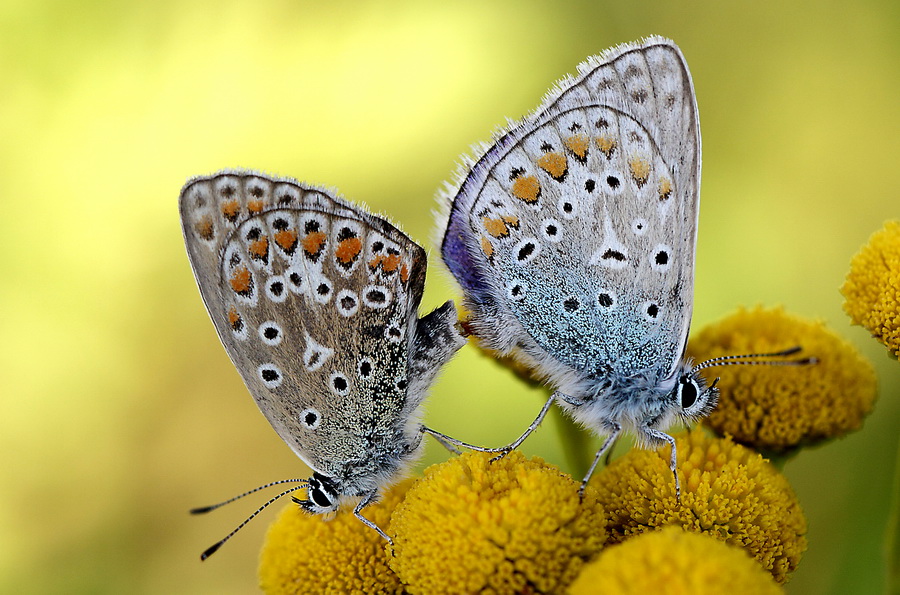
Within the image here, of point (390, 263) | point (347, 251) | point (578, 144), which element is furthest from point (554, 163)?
point (347, 251)

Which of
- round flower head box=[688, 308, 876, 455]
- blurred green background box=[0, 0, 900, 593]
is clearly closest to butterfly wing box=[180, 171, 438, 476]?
round flower head box=[688, 308, 876, 455]

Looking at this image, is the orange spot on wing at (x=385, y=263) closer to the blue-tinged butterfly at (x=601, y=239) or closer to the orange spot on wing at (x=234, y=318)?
the blue-tinged butterfly at (x=601, y=239)

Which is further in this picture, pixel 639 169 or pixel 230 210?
pixel 230 210

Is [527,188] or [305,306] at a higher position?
[527,188]

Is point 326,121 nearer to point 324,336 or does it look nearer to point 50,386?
point 50,386

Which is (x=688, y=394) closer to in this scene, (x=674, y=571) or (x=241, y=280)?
(x=674, y=571)

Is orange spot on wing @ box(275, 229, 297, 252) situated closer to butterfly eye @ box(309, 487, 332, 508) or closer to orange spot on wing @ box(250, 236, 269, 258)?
orange spot on wing @ box(250, 236, 269, 258)

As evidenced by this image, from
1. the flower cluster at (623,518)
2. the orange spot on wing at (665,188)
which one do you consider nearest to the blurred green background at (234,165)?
the flower cluster at (623,518)
